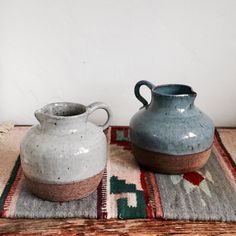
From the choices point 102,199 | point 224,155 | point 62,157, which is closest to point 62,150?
point 62,157

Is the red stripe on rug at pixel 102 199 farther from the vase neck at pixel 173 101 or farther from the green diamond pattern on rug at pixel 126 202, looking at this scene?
the vase neck at pixel 173 101

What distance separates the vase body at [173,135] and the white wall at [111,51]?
9.6 inches

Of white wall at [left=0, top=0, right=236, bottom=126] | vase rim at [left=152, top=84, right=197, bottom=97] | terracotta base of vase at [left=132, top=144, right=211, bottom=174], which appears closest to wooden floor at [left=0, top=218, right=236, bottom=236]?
terracotta base of vase at [left=132, top=144, right=211, bottom=174]

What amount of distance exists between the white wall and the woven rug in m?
0.21

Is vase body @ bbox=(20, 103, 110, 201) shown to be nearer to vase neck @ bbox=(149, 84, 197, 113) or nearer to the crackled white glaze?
the crackled white glaze

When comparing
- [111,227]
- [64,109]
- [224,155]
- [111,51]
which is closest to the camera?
[111,227]

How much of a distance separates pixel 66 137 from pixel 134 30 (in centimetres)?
42

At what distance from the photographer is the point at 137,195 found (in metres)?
0.70

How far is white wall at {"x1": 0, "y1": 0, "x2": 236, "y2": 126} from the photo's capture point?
0.95 meters

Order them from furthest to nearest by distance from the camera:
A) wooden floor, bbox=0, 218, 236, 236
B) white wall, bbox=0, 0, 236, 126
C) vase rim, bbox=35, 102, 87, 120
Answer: white wall, bbox=0, 0, 236, 126, vase rim, bbox=35, 102, 87, 120, wooden floor, bbox=0, 218, 236, 236

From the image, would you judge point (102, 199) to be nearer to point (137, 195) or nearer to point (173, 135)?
point (137, 195)

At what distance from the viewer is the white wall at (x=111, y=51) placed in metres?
0.95

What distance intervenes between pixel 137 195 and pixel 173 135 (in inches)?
5.2

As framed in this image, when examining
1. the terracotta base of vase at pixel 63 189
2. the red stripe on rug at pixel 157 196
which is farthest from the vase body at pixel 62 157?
the red stripe on rug at pixel 157 196
